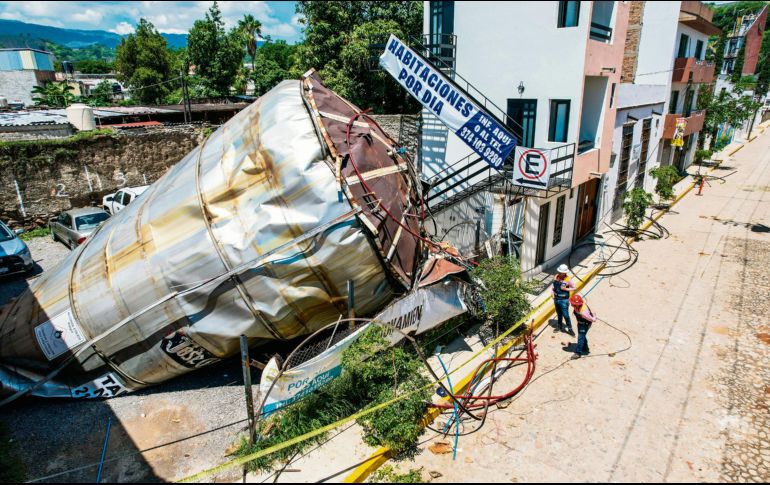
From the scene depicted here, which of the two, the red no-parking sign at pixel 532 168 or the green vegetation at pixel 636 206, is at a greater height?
the red no-parking sign at pixel 532 168

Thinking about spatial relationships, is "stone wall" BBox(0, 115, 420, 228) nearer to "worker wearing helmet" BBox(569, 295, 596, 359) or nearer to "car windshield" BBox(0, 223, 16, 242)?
"car windshield" BBox(0, 223, 16, 242)

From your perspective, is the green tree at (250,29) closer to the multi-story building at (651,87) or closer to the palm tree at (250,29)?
the palm tree at (250,29)

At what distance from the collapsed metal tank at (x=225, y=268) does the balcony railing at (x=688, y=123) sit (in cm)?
2177

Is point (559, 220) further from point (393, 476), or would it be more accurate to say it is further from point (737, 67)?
point (737, 67)

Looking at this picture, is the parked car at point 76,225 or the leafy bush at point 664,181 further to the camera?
the leafy bush at point 664,181

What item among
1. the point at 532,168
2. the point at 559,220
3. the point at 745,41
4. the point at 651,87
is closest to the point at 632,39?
the point at 651,87

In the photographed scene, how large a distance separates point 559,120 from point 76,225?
15.2 meters

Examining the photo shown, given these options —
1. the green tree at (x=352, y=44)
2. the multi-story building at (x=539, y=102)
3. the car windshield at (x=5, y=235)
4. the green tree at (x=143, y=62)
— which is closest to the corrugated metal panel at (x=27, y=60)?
the green tree at (x=143, y=62)

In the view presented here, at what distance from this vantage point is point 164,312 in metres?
6.96

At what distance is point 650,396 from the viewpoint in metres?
8.03

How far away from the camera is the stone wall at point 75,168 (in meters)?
15.5

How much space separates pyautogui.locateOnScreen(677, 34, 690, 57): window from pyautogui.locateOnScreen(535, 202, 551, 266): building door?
682 inches

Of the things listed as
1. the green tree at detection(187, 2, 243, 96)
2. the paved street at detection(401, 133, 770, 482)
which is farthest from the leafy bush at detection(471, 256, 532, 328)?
the green tree at detection(187, 2, 243, 96)

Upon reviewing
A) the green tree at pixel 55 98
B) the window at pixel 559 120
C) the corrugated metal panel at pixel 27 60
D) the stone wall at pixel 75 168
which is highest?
the corrugated metal panel at pixel 27 60
